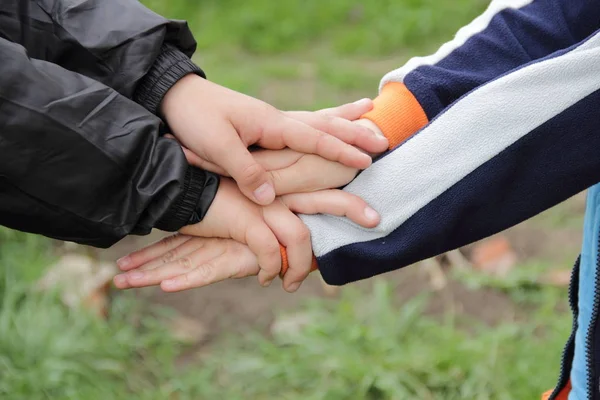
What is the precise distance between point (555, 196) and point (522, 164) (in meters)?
0.08

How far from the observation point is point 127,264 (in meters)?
1.67

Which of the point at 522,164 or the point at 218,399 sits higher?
the point at 522,164

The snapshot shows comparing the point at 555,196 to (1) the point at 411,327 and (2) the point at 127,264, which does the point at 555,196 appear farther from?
(1) the point at 411,327

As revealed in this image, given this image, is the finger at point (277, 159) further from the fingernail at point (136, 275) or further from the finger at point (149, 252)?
the fingernail at point (136, 275)

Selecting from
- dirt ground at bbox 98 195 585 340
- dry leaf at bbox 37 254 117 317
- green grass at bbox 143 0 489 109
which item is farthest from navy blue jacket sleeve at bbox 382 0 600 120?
green grass at bbox 143 0 489 109

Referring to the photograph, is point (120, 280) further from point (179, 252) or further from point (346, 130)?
point (346, 130)

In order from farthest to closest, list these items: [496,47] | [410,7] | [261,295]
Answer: [410,7], [261,295], [496,47]

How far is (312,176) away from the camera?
1.69m

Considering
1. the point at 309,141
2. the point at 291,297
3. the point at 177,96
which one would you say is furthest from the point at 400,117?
the point at 291,297

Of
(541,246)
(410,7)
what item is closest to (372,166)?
(541,246)

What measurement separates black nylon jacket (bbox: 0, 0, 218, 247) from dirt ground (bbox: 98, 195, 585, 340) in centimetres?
118

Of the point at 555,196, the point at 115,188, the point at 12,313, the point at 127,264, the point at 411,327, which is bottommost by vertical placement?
the point at 12,313

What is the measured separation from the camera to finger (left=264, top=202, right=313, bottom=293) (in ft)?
5.40

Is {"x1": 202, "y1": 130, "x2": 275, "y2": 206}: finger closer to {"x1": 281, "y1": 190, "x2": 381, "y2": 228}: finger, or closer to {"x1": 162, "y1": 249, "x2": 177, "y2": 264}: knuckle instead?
{"x1": 281, "y1": 190, "x2": 381, "y2": 228}: finger
